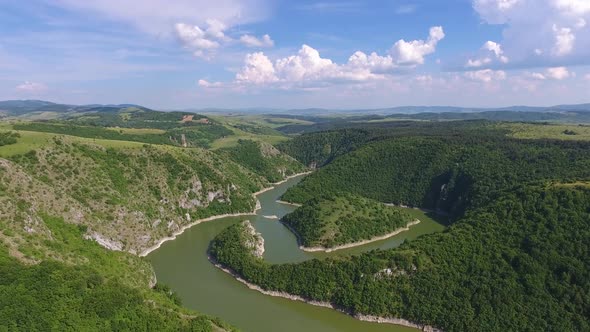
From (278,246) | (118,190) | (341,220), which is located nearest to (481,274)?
(341,220)

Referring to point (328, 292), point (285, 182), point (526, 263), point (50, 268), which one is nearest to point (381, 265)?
point (328, 292)

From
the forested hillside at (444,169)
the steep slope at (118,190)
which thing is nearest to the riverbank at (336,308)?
the steep slope at (118,190)

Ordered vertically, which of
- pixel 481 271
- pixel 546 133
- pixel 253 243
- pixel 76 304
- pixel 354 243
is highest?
pixel 546 133

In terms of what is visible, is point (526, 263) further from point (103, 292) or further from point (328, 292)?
point (103, 292)

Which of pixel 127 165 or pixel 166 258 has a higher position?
pixel 127 165

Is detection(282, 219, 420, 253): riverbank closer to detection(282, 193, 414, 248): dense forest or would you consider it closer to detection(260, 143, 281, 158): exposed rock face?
A: detection(282, 193, 414, 248): dense forest

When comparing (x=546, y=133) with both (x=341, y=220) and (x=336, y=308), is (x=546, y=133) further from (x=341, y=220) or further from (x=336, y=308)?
(x=336, y=308)
